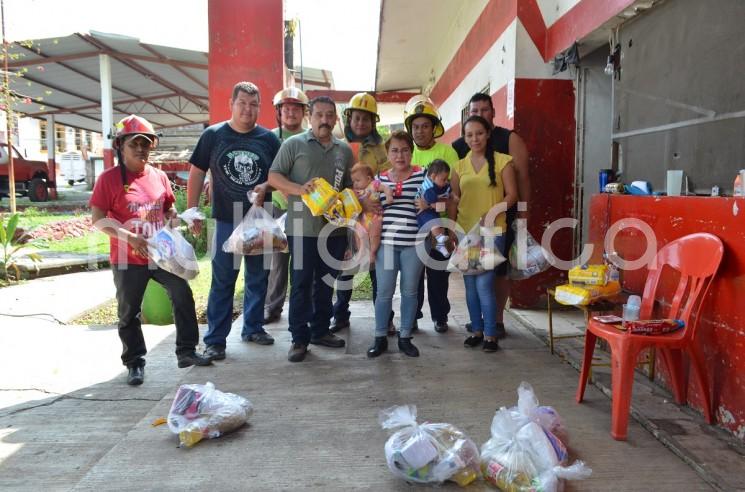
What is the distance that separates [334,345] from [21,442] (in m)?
2.17

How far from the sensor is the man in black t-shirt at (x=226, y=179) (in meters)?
4.09

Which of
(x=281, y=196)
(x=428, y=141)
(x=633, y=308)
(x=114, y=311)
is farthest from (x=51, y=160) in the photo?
(x=633, y=308)

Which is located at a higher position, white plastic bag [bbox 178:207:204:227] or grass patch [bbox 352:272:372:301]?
white plastic bag [bbox 178:207:204:227]

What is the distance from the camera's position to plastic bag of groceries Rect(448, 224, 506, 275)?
4.05 meters

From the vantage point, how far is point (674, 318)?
3.00 meters

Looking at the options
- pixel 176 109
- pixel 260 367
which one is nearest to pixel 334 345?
pixel 260 367

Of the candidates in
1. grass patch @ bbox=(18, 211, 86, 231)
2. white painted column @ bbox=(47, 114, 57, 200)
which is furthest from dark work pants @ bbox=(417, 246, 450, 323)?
white painted column @ bbox=(47, 114, 57, 200)

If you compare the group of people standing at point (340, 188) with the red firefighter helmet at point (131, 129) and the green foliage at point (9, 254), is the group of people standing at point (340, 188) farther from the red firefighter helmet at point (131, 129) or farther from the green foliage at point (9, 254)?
the green foliage at point (9, 254)

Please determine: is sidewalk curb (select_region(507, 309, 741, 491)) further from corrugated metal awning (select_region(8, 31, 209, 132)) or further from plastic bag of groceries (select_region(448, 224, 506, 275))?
corrugated metal awning (select_region(8, 31, 209, 132))

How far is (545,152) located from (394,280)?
7.76ft

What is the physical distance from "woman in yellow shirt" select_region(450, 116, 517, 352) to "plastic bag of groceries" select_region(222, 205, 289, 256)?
1367 millimetres

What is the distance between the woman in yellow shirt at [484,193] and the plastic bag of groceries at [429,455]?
1.83 m

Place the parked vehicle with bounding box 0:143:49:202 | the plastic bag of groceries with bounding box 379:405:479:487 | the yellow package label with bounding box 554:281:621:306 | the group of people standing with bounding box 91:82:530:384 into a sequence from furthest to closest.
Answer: the parked vehicle with bounding box 0:143:49:202 < the group of people standing with bounding box 91:82:530:384 < the yellow package label with bounding box 554:281:621:306 < the plastic bag of groceries with bounding box 379:405:479:487

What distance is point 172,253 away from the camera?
3648mm
